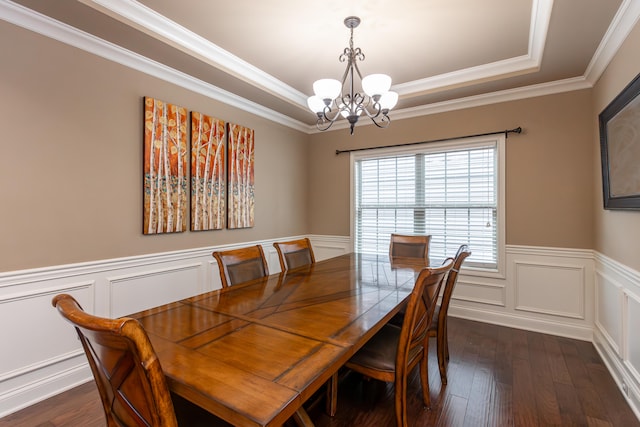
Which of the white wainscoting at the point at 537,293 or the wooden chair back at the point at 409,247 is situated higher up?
the wooden chair back at the point at 409,247

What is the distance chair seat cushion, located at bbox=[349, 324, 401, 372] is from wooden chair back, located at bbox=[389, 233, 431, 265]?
4.05 ft

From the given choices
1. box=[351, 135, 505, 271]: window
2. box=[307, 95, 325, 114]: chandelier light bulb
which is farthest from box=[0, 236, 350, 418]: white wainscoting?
box=[351, 135, 505, 271]: window

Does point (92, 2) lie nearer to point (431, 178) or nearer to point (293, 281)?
point (293, 281)

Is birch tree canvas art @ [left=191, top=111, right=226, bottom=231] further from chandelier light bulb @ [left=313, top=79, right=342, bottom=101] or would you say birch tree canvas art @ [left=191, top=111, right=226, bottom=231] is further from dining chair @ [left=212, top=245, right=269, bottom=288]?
chandelier light bulb @ [left=313, top=79, right=342, bottom=101]

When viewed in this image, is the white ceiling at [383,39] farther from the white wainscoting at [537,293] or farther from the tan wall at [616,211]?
the white wainscoting at [537,293]

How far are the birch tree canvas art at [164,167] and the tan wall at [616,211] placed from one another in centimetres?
339

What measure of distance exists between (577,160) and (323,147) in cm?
296

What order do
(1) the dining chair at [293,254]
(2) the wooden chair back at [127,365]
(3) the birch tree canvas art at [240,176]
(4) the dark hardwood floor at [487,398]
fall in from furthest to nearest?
(3) the birch tree canvas art at [240,176] < (1) the dining chair at [293,254] < (4) the dark hardwood floor at [487,398] < (2) the wooden chair back at [127,365]

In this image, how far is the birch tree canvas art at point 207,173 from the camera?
2.98 m

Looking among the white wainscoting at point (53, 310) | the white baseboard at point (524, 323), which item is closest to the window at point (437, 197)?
the white baseboard at point (524, 323)

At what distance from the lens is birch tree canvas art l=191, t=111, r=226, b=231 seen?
298cm

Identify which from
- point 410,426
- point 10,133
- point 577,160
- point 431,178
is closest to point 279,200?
point 431,178

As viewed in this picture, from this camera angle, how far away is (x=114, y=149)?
2430mm

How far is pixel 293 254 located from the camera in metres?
2.72
